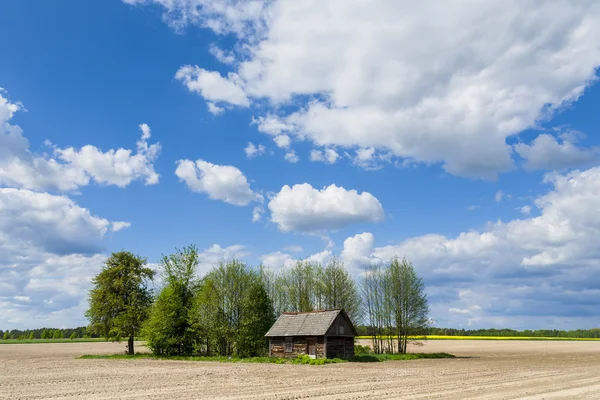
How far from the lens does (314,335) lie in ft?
169

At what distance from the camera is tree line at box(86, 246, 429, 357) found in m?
58.1

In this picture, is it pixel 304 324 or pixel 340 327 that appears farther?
pixel 304 324

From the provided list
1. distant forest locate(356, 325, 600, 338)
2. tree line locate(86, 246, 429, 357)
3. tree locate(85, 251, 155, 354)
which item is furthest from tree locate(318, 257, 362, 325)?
distant forest locate(356, 325, 600, 338)

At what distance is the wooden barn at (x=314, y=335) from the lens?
168 ft

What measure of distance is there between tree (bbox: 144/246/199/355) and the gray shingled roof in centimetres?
1071

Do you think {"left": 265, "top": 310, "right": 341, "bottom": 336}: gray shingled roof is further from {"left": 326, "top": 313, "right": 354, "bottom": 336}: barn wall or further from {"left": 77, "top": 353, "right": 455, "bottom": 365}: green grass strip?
{"left": 77, "top": 353, "right": 455, "bottom": 365}: green grass strip

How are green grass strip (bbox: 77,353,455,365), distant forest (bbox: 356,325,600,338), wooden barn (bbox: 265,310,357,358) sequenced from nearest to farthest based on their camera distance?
green grass strip (bbox: 77,353,455,365)
wooden barn (bbox: 265,310,357,358)
distant forest (bbox: 356,325,600,338)

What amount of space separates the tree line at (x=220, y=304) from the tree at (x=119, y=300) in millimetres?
115

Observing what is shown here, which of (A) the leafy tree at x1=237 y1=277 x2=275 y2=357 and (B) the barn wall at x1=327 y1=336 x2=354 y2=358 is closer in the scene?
(B) the barn wall at x1=327 y1=336 x2=354 y2=358

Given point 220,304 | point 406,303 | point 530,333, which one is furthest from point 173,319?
point 530,333

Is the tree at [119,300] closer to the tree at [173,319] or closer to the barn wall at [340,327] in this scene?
the tree at [173,319]

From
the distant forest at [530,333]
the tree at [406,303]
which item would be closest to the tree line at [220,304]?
the tree at [406,303]

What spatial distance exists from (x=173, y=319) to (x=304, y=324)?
51.6 ft

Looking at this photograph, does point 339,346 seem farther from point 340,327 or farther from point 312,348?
point 312,348
